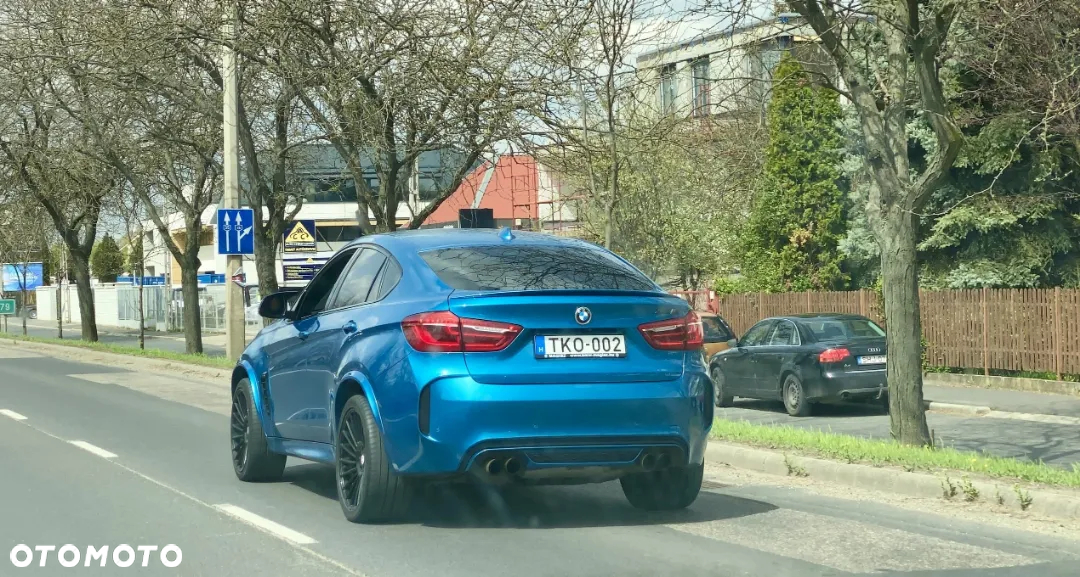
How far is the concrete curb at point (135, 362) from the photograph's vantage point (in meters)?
23.8

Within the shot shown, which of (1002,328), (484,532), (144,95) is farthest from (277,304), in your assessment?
(1002,328)

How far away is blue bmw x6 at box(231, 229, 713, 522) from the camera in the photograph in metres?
6.90

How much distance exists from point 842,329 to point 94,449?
1130 cm

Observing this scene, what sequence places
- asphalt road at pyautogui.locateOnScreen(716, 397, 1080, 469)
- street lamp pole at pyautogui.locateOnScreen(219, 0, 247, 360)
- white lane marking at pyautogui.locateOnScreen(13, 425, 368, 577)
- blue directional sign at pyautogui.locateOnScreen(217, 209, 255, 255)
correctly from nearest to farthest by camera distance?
white lane marking at pyautogui.locateOnScreen(13, 425, 368, 577)
asphalt road at pyautogui.locateOnScreen(716, 397, 1080, 469)
street lamp pole at pyautogui.locateOnScreen(219, 0, 247, 360)
blue directional sign at pyautogui.locateOnScreen(217, 209, 255, 255)

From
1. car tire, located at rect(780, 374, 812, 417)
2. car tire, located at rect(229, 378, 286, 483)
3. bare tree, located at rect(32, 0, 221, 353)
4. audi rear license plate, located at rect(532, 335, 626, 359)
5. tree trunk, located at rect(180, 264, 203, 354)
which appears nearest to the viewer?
audi rear license plate, located at rect(532, 335, 626, 359)

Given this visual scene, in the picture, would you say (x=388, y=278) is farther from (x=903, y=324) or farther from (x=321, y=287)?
(x=903, y=324)

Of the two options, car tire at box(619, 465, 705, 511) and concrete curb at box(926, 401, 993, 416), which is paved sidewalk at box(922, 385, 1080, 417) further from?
car tire at box(619, 465, 705, 511)

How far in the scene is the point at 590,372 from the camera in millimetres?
7047

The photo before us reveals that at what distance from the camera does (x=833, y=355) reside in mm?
18906

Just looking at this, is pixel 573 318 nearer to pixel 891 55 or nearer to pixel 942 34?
pixel 942 34

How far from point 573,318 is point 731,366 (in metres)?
14.5

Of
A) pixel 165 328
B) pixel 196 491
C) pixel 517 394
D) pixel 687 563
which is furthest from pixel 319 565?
pixel 165 328

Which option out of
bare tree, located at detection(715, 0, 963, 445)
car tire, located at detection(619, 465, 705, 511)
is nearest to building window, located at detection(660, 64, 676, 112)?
bare tree, located at detection(715, 0, 963, 445)

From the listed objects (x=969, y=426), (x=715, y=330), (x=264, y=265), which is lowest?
(x=969, y=426)
